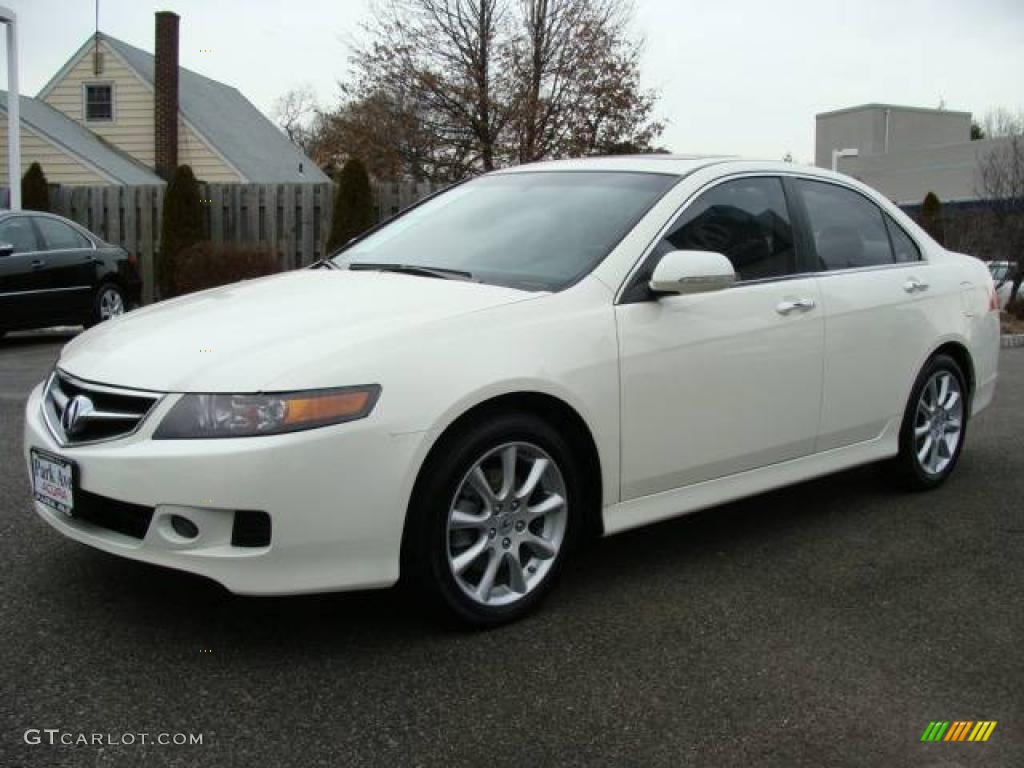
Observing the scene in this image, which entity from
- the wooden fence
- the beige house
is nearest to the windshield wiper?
the wooden fence

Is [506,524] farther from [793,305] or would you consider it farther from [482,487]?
[793,305]

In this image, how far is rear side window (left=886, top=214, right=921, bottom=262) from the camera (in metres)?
5.39

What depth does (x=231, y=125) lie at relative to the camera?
31.0m

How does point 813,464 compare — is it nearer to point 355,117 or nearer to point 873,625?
point 873,625

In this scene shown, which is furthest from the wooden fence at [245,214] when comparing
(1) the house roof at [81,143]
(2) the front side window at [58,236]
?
(1) the house roof at [81,143]

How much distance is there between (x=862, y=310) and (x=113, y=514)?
336cm

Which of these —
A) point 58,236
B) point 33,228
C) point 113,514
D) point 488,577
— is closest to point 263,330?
point 113,514

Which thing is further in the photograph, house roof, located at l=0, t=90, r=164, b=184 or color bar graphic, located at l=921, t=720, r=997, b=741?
house roof, located at l=0, t=90, r=164, b=184

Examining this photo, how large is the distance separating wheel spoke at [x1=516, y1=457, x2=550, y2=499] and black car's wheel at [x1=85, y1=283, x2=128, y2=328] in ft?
32.6

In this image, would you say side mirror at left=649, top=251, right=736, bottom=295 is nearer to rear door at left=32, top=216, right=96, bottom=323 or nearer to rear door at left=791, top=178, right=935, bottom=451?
rear door at left=791, top=178, right=935, bottom=451

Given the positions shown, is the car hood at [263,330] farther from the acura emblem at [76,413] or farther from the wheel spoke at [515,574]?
the wheel spoke at [515,574]

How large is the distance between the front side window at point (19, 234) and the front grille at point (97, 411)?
909 cm

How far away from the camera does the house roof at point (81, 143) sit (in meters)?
25.3

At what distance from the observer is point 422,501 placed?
3.28m
